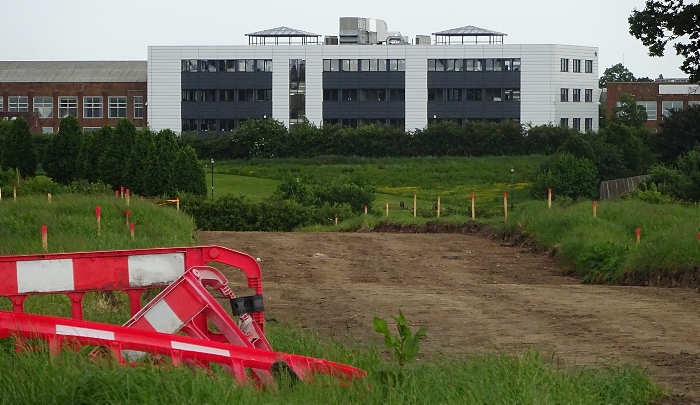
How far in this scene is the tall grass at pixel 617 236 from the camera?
18.5 m

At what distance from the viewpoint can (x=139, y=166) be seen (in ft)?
193

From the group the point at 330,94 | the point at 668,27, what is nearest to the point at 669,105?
the point at 330,94

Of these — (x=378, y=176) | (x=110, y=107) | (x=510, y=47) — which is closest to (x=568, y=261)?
(x=378, y=176)

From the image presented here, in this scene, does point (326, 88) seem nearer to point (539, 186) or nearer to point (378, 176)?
point (378, 176)

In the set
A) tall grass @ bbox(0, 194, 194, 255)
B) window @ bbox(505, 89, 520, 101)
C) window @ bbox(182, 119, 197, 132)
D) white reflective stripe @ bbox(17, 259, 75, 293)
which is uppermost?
window @ bbox(505, 89, 520, 101)

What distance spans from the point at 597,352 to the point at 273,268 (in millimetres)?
12537

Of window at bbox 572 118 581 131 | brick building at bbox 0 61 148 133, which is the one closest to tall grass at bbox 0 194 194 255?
brick building at bbox 0 61 148 133

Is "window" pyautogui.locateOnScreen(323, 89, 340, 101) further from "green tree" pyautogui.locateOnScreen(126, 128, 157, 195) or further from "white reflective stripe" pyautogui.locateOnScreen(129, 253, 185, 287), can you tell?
"white reflective stripe" pyautogui.locateOnScreen(129, 253, 185, 287)

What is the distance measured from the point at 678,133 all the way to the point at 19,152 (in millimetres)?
39524

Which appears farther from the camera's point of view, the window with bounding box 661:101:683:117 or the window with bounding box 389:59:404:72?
the window with bounding box 661:101:683:117

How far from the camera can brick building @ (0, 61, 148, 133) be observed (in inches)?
3952

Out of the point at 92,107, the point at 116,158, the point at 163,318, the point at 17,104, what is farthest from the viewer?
the point at 17,104

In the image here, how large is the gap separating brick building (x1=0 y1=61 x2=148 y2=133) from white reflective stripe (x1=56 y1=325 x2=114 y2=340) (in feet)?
308

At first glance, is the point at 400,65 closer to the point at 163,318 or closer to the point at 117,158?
the point at 117,158
